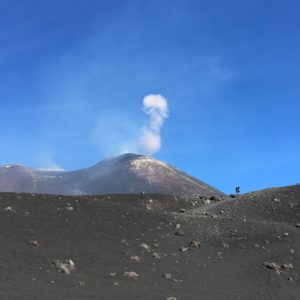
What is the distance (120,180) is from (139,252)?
426 feet

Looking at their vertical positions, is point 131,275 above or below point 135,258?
below

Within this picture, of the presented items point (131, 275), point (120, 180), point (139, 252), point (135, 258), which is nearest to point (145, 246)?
point (139, 252)

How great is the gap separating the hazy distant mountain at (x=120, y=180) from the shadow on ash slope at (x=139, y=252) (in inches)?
3740

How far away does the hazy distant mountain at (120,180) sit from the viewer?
14388 centimetres

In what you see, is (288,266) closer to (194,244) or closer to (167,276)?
(194,244)

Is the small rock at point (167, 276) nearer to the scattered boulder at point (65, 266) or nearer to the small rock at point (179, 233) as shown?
the scattered boulder at point (65, 266)

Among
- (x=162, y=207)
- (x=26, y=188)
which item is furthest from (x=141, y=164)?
(x=162, y=207)

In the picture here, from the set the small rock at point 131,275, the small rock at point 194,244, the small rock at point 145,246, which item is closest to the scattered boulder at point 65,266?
the small rock at point 131,275

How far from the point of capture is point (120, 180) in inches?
6078

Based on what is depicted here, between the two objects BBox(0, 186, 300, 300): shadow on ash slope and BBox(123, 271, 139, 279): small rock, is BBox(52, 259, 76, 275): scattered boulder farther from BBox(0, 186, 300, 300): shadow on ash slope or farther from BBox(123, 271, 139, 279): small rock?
BBox(123, 271, 139, 279): small rock

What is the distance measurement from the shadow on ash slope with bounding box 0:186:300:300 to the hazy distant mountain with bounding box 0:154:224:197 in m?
95.0

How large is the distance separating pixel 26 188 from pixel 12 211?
508ft

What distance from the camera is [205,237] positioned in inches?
1172

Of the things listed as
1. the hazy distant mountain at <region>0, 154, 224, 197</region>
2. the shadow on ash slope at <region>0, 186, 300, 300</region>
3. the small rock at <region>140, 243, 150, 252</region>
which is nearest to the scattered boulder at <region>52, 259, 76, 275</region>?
the shadow on ash slope at <region>0, 186, 300, 300</region>
